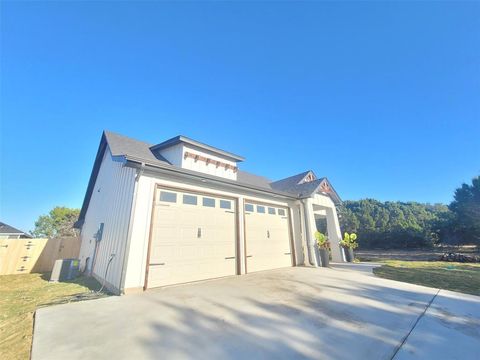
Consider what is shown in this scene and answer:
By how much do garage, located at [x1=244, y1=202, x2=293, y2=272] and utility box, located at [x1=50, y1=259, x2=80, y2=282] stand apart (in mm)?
7036

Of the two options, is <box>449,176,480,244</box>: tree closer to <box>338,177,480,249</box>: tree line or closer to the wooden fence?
<box>338,177,480,249</box>: tree line

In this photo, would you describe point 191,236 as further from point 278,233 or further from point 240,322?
point 278,233

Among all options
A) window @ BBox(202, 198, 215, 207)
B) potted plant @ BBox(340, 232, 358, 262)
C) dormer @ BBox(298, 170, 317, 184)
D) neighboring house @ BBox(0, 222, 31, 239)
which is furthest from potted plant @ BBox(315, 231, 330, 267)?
neighboring house @ BBox(0, 222, 31, 239)

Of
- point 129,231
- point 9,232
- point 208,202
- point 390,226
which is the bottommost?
point 129,231

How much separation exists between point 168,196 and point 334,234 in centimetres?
1115

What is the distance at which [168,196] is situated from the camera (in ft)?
21.1

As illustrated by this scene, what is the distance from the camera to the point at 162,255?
5.86 m

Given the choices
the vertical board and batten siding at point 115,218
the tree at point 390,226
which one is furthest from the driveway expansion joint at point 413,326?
the tree at point 390,226

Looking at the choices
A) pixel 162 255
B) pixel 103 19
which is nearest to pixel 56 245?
pixel 162 255

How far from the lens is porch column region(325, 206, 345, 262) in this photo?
12.8 m

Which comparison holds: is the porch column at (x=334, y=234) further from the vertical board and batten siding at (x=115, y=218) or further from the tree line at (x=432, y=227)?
the vertical board and batten siding at (x=115, y=218)

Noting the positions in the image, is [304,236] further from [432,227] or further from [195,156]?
[432,227]

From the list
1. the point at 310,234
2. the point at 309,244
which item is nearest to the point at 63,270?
the point at 309,244

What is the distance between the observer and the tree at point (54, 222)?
3072 cm
